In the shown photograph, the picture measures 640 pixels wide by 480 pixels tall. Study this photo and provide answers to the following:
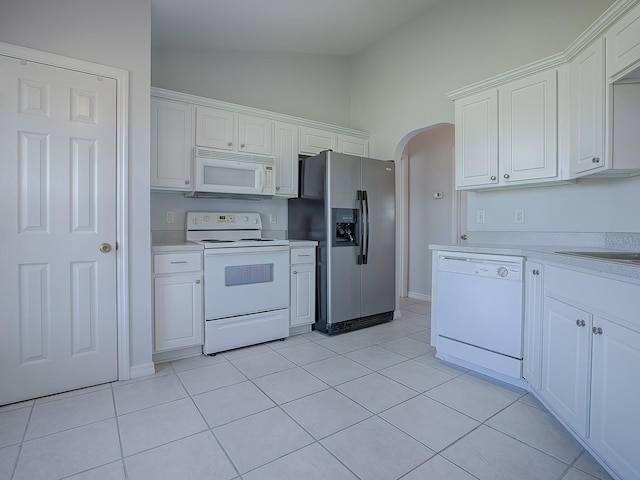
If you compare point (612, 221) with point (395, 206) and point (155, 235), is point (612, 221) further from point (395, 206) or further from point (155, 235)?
point (155, 235)

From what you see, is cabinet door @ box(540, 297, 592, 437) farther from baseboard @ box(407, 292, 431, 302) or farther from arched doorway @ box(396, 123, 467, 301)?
baseboard @ box(407, 292, 431, 302)

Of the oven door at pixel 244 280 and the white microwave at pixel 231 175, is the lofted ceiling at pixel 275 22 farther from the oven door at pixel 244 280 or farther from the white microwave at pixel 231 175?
the oven door at pixel 244 280

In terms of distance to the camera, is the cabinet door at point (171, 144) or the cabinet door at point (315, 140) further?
the cabinet door at point (315, 140)

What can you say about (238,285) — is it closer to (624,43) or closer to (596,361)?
(596,361)

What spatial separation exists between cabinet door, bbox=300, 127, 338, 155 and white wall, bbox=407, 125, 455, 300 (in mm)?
1643

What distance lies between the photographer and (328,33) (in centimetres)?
365

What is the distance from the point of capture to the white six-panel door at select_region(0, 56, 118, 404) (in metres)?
2.00

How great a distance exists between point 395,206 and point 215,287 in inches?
85.5

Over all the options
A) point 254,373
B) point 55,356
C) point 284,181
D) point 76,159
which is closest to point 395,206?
point 284,181

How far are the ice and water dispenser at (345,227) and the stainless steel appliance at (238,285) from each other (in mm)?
530

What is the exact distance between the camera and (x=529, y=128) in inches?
96.2

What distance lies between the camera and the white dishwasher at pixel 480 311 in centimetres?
218

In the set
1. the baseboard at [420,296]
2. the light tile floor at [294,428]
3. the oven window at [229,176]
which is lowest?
the light tile floor at [294,428]

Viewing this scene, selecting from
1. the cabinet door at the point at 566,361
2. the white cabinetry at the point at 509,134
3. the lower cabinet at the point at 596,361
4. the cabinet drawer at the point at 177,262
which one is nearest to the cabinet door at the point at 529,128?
the white cabinetry at the point at 509,134
